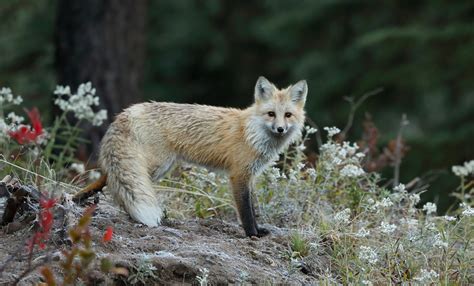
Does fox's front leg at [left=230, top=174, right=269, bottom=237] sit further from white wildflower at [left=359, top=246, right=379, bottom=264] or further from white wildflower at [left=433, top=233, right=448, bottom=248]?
white wildflower at [left=433, top=233, right=448, bottom=248]

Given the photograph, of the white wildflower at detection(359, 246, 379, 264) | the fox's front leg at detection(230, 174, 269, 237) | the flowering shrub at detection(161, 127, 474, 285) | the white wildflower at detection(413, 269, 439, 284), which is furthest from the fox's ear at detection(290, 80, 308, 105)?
the white wildflower at detection(413, 269, 439, 284)

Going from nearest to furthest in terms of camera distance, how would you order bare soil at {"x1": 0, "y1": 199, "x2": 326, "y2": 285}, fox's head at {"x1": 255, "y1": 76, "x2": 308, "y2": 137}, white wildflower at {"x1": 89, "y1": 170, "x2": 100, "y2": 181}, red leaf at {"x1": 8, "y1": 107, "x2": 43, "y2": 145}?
red leaf at {"x1": 8, "y1": 107, "x2": 43, "y2": 145}, bare soil at {"x1": 0, "y1": 199, "x2": 326, "y2": 285}, fox's head at {"x1": 255, "y1": 76, "x2": 308, "y2": 137}, white wildflower at {"x1": 89, "y1": 170, "x2": 100, "y2": 181}

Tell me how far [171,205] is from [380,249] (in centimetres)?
170

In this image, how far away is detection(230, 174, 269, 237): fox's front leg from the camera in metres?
6.22

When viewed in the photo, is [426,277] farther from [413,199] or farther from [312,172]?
[312,172]

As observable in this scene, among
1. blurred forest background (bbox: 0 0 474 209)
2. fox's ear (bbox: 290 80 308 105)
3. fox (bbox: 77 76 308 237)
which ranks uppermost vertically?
fox's ear (bbox: 290 80 308 105)

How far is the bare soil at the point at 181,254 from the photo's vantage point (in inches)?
198

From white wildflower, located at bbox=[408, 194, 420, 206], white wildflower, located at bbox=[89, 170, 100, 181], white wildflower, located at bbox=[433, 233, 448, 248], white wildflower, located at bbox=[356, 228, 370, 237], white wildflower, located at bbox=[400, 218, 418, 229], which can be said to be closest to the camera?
white wildflower, located at bbox=[433, 233, 448, 248]

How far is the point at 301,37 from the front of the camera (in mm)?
17453

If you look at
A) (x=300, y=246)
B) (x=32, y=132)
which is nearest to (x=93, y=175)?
(x=300, y=246)

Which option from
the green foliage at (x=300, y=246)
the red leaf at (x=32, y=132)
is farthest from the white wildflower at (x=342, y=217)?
the red leaf at (x=32, y=132)

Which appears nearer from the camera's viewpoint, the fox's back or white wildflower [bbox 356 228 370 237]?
white wildflower [bbox 356 228 370 237]

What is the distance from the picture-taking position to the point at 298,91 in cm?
683

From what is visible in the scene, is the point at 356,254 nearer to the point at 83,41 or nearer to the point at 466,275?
the point at 466,275
